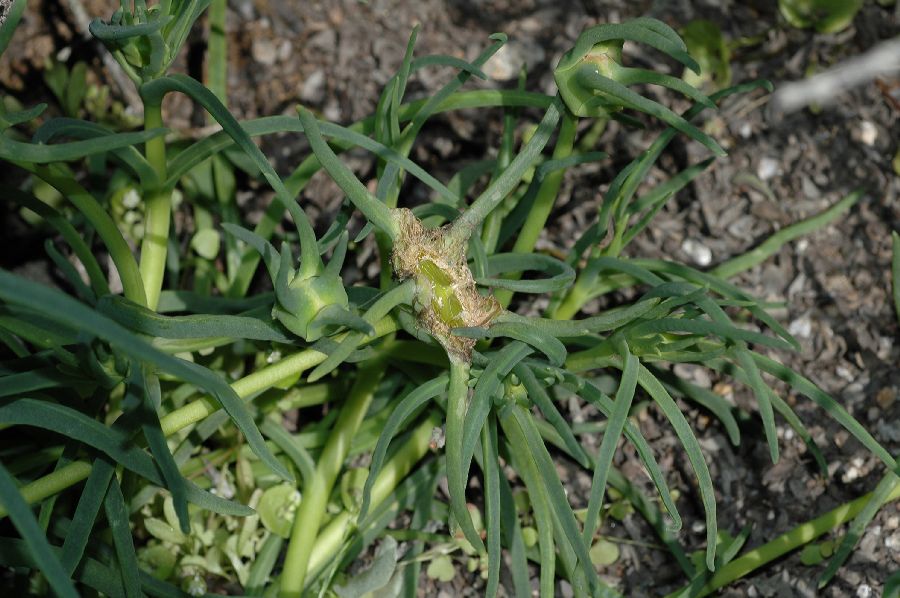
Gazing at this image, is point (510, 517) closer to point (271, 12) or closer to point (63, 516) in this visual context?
point (63, 516)

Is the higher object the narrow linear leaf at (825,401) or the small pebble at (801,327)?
the narrow linear leaf at (825,401)

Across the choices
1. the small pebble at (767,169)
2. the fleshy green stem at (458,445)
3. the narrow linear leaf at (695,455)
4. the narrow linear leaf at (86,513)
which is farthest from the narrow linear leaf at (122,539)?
the small pebble at (767,169)

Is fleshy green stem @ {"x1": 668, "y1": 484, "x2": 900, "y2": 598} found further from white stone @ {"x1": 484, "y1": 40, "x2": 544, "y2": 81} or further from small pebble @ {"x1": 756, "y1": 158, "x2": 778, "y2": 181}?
white stone @ {"x1": 484, "y1": 40, "x2": 544, "y2": 81}

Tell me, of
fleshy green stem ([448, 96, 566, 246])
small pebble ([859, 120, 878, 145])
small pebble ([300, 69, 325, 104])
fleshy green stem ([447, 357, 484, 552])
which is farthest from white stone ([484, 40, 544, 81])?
fleshy green stem ([447, 357, 484, 552])

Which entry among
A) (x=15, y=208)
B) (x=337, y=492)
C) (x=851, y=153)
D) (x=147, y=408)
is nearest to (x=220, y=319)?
(x=147, y=408)

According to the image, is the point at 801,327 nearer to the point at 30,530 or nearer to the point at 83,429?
the point at 83,429

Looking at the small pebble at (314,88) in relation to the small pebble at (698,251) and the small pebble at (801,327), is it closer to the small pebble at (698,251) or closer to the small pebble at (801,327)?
the small pebble at (698,251)
